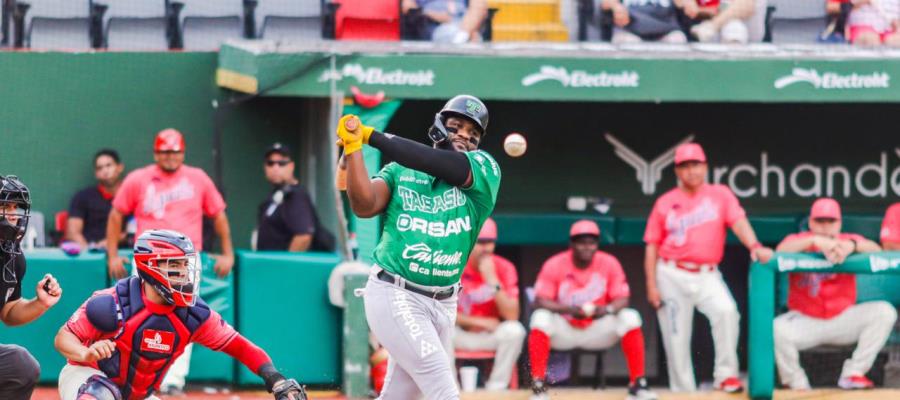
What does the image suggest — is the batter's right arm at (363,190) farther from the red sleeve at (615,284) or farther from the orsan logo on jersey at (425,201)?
the red sleeve at (615,284)

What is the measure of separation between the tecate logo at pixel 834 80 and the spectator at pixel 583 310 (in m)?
1.66

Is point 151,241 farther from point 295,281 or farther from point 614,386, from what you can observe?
point 614,386

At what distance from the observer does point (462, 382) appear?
32.0 ft

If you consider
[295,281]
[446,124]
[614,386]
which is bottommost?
[614,386]

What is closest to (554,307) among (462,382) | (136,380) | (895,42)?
(462,382)

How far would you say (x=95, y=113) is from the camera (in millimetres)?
10680

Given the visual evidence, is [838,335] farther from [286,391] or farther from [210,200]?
[286,391]

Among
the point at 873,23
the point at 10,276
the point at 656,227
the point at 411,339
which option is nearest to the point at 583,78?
the point at 656,227

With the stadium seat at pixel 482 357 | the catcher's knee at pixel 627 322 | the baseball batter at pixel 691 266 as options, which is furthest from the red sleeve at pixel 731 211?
the stadium seat at pixel 482 357

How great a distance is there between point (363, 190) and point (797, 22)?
6263mm

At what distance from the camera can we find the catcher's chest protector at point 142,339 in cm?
611

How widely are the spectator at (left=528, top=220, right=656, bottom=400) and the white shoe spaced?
179 centimetres

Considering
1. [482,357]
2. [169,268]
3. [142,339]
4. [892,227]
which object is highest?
[892,227]

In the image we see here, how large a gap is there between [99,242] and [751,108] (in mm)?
4905
